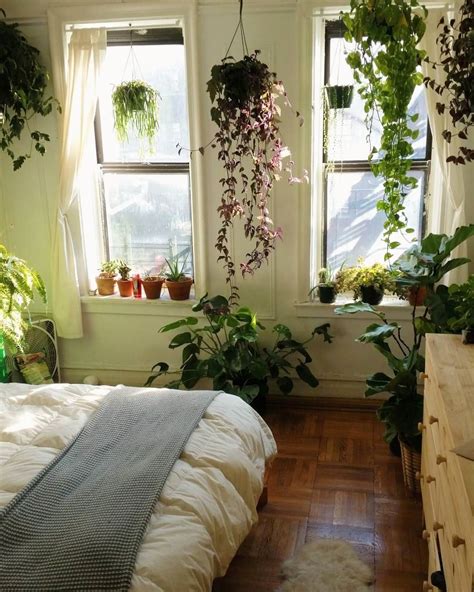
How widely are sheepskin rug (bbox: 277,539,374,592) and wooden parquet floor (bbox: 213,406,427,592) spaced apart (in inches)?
1.6

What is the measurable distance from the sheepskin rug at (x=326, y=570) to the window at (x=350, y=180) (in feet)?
5.83

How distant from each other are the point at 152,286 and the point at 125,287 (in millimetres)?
200

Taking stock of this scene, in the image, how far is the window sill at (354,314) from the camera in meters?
3.45

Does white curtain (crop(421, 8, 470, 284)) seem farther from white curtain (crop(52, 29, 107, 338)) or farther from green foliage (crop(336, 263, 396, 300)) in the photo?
white curtain (crop(52, 29, 107, 338))

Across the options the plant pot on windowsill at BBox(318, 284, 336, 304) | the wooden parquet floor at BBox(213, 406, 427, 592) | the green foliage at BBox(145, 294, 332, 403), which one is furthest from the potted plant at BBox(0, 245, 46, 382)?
the plant pot on windowsill at BBox(318, 284, 336, 304)

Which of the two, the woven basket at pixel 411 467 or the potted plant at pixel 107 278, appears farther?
the potted plant at pixel 107 278

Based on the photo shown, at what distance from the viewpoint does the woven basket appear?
8.86 feet

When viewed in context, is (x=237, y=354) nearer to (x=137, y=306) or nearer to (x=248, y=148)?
(x=137, y=306)

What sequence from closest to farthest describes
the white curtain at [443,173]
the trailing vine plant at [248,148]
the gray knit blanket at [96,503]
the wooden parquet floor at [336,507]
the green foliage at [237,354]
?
the gray knit blanket at [96,503], the wooden parquet floor at [336,507], the trailing vine plant at [248,148], the white curtain at [443,173], the green foliage at [237,354]

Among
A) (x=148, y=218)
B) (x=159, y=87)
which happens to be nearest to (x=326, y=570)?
(x=148, y=218)

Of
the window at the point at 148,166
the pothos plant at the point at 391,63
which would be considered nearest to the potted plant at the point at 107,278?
the window at the point at 148,166

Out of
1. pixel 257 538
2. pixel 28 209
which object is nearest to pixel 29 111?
pixel 28 209

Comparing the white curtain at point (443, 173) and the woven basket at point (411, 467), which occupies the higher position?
the white curtain at point (443, 173)

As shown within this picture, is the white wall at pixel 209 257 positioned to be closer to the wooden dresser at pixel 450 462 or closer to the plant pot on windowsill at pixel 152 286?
the plant pot on windowsill at pixel 152 286
